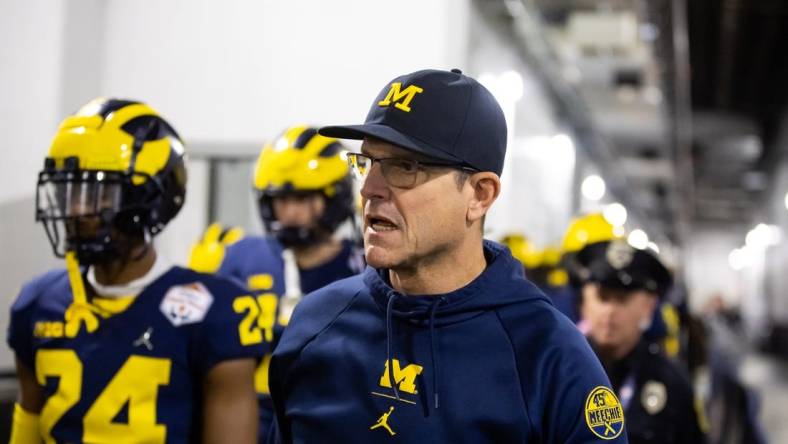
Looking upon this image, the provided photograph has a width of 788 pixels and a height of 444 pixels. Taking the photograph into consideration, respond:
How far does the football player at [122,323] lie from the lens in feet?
9.05

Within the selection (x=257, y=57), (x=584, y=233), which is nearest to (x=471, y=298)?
(x=584, y=233)

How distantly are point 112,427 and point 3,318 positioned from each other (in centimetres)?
257

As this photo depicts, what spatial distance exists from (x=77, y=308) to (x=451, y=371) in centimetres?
137

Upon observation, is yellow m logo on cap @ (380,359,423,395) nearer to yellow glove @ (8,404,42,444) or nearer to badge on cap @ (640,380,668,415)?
yellow glove @ (8,404,42,444)

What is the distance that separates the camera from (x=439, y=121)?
206 cm

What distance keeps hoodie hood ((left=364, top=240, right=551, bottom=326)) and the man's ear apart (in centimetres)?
12

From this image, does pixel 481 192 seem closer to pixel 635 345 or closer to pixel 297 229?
pixel 635 345

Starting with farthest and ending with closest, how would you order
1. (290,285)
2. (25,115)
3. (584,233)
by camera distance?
(584,233) → (25,115) → (290,285)

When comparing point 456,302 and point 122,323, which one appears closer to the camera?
point 456,302

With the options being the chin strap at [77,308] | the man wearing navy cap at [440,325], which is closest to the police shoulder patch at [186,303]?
the chin strap at [77,308]

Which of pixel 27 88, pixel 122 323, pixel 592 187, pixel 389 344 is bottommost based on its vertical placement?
pixel 592 187

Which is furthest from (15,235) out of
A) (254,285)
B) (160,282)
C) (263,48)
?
(160,282)

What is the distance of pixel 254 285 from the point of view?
13.9 feet

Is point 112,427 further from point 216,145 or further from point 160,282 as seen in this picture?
point 216,145
